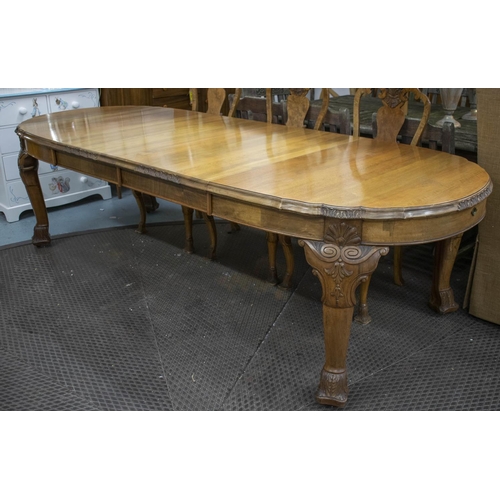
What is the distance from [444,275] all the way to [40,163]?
3019 mm

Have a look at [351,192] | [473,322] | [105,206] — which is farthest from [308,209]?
[105,206]

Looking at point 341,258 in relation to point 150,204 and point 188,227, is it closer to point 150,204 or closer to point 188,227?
point 188,227

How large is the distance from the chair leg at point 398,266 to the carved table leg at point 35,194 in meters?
2.20

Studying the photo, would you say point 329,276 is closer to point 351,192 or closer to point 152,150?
point 351,192

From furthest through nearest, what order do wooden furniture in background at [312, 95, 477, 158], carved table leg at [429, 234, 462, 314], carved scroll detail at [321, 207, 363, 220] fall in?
wooden furniture in background at [312, 95, 477, 158] < carved table leg at [429, 234, 462, 314] < carved scroll detail at [321, 207, 363, 220]

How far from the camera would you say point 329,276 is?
2.01 meters

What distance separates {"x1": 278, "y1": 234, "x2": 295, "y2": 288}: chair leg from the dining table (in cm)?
49

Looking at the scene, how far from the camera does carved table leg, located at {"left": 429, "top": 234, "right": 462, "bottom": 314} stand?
8.74ft

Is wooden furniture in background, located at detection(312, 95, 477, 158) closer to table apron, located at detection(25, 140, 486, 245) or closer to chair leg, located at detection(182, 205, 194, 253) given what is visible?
table apron, located at detection(25, 140, 486, 245)

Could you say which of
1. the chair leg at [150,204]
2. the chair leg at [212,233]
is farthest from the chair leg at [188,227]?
the chair leg at [150,204]

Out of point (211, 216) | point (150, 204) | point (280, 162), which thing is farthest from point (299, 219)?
point (150, 204)

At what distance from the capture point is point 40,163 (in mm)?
4270

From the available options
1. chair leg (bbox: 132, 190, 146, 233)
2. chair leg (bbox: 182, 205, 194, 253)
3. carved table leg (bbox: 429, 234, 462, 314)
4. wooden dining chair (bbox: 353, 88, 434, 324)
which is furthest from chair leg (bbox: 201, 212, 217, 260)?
carved table leg (bbox: 429, 234, 462, 314)

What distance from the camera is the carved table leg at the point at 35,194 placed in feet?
11.6
